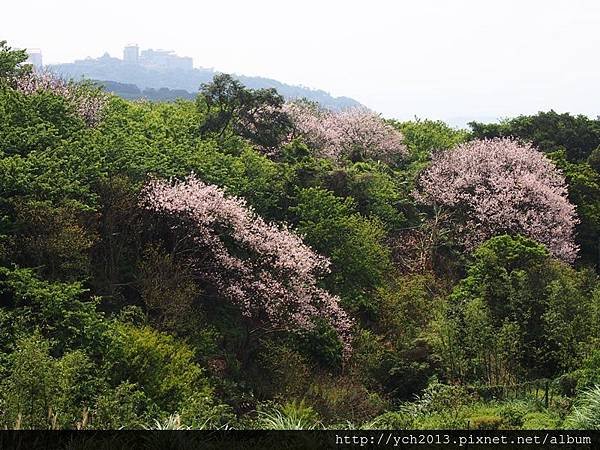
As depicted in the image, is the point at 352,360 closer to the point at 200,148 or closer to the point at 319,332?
the point at 319,332

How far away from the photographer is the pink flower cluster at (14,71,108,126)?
20266mm

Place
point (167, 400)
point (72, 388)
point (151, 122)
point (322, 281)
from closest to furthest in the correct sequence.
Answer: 1. point (72, 388)
2. point (167, 400)
3. point (322, 281)
4. point (151, 122)

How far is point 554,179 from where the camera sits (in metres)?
25.3

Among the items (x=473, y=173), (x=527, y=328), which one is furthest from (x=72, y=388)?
(x=473, y=173)

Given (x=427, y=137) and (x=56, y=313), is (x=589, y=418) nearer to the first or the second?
(x=56, y=313)

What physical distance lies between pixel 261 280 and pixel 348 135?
18.9 m

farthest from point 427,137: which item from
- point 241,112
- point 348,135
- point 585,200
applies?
point 241,112

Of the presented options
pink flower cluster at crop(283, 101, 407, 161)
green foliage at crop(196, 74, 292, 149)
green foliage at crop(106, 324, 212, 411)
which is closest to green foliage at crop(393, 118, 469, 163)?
pink flower cluster at crop(283, 101, 407, 161)

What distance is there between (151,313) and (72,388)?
5533 mm

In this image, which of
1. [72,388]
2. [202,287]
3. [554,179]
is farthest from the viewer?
[554,179]

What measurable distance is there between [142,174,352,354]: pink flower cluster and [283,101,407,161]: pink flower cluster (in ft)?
41.6

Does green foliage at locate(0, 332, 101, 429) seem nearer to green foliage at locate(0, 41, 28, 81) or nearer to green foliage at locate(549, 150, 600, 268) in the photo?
green foliage at locate(0, 41, 28, 81)

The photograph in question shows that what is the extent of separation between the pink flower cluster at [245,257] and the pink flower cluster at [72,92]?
551 centimetres

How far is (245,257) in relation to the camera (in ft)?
55.2
